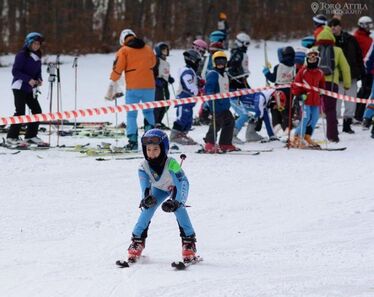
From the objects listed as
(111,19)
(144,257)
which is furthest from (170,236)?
(111,19)

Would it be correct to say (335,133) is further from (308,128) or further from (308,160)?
(308,160)

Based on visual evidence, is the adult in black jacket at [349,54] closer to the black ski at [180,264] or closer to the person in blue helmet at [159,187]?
the person in blue helmet at [159,187]

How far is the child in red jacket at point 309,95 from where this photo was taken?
13078 mm

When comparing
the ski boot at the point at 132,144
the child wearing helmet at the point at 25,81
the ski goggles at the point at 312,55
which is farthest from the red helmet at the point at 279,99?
the child wearing helmet at the point at 25,81

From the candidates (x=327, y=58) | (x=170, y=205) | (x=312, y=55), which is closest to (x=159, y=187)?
(x=170, y=205)

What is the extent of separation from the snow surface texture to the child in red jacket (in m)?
0.46

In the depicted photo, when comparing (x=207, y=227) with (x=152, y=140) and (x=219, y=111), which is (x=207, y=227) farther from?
(x=219, y=111)

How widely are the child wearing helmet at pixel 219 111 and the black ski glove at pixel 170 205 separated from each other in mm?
6262

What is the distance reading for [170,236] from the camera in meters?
7.57

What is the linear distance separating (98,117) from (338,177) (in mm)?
9661

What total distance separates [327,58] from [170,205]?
28.8 feet

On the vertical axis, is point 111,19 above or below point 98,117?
above

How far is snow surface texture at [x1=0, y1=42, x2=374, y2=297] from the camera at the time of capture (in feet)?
19.5

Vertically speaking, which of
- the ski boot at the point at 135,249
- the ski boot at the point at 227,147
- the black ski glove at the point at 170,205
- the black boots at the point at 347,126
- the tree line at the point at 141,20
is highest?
the tree line at the point at 141,20
